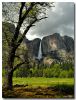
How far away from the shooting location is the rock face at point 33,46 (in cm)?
363

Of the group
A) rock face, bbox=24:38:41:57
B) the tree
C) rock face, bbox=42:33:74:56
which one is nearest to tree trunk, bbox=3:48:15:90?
the tree

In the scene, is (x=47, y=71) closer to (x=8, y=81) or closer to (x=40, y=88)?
(x=40, y=88)

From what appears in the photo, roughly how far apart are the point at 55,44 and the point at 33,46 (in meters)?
0.21

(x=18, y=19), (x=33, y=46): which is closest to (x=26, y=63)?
(x=33, y=46)

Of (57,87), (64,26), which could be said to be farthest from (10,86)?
(64,26)

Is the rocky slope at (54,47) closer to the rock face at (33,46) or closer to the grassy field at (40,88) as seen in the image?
the rock face at (33,46)

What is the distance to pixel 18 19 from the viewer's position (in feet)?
12.0

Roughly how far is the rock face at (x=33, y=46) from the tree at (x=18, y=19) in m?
0.08

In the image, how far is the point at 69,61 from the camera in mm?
3582

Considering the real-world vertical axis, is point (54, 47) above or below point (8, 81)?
above

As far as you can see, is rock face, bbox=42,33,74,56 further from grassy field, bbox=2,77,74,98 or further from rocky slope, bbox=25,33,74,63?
grassy field, bbox=2,77,74,98

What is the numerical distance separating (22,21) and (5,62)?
16.9 inches

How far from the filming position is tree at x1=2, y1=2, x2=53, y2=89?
363cm

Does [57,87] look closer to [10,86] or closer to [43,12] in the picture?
[10,86]
